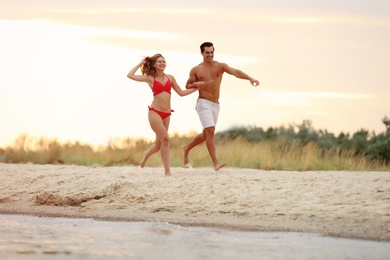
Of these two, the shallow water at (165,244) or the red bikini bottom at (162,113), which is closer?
the shallow water at (165,244)

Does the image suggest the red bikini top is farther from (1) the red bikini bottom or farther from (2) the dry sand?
(2) the dry sand

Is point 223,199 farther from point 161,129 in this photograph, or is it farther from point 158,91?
point 158,91

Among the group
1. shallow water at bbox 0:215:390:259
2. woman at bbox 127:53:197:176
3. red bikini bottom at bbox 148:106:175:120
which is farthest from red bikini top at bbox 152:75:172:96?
shallow water at bbox 0:215:390:259

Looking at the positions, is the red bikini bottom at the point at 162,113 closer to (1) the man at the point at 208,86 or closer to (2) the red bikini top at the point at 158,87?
(2) the red bikini top at the point at 158,87

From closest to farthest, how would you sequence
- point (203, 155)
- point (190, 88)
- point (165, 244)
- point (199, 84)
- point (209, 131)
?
1. point (165, 244)
2. point (199, 84)
3. point (190, 88)
4. point (209, 131)
5. point (203, 155)

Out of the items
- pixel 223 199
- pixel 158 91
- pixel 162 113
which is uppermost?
pixel 158 91

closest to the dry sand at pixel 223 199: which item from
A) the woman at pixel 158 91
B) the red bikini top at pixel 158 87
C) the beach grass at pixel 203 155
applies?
the woman at pixel 158 91

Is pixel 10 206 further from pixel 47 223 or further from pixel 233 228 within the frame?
pixel 233 228

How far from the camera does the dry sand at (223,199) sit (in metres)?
11.9

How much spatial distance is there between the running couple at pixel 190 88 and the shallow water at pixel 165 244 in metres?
2.75

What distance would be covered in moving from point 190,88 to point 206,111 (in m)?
0.46

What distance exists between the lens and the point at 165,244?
1062 cm

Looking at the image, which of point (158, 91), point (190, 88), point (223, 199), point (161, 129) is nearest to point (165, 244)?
point (223, 199)

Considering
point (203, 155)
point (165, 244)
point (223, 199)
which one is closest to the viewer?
point (165, 244)
